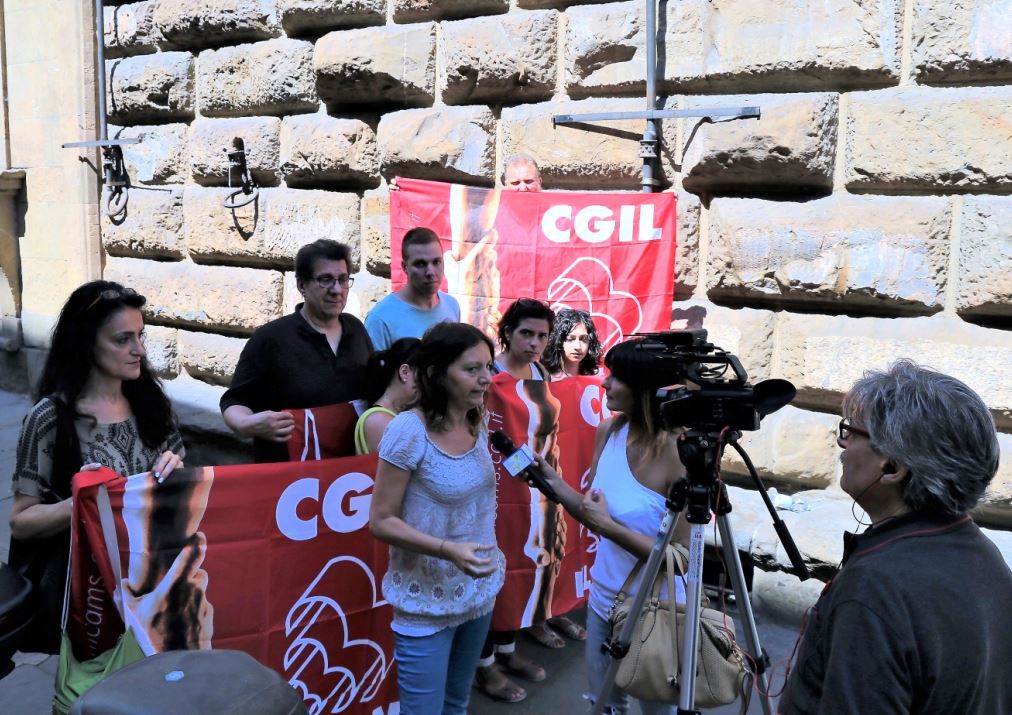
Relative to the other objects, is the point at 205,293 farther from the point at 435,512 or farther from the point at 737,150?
the point at 435,512

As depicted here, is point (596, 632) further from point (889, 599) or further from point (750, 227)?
point (750, 227)

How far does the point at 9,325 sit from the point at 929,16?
7.29 meters

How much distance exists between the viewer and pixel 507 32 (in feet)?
16.4

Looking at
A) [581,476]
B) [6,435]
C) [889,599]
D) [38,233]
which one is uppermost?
[38,233]

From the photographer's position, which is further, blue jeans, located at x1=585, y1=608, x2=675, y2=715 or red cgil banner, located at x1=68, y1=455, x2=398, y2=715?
blue jeans, located at x1=585, y1=608, x2=675, y2=715

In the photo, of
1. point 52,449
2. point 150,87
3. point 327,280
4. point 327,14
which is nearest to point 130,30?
point 150,87

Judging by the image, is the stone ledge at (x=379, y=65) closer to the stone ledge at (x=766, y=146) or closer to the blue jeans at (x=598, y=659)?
the stone ledge at (x=766, y=146)

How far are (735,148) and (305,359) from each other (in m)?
2.15

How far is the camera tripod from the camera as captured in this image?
7.38 feet

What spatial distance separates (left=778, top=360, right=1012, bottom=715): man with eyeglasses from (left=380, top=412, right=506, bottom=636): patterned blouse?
1.14 m

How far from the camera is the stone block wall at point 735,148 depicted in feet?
12.8

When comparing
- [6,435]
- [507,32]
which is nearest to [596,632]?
[507,32]

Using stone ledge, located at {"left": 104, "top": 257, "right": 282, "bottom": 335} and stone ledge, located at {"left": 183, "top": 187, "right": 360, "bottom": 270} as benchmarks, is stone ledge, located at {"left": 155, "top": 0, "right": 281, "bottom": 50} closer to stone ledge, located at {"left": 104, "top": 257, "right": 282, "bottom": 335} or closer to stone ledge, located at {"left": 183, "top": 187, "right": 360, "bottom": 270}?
stone ledge, located at {"left": 183, "top": 187, "right": 360, "bottom": 270}

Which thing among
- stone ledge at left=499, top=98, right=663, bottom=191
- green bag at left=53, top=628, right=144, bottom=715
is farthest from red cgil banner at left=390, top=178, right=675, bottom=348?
green bag at left=53, top=628, right=144, bottom=715
